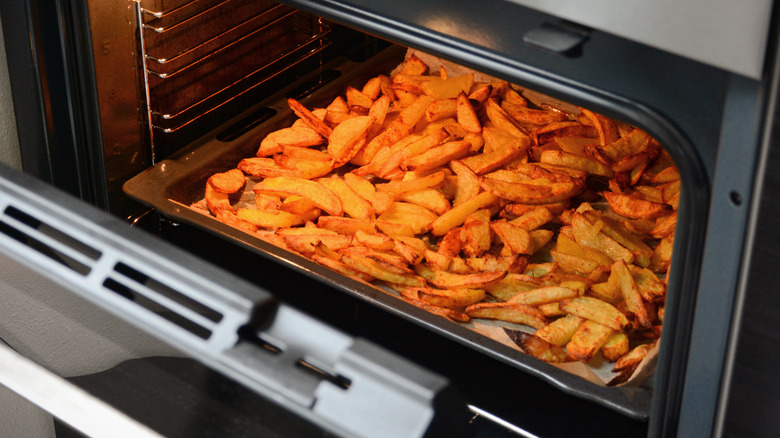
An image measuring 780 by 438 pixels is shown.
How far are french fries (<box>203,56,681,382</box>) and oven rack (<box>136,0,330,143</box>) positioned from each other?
121mm

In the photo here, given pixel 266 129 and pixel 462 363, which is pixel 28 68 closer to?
pixel 266 129

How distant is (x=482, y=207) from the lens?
156 centimetres

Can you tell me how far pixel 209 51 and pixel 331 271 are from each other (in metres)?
0.51

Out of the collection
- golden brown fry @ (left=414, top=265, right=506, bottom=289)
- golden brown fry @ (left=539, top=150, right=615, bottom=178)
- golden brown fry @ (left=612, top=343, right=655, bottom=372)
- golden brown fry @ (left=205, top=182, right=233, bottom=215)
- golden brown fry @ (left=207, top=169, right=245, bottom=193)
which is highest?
golden brown fry @ (left=539, top=150, right=615, bottom=178)

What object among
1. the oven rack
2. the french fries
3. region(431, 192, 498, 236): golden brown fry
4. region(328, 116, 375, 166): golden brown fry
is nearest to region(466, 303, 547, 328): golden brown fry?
the french fries

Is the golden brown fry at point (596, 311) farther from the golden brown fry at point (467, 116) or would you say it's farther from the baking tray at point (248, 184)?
the golden brown fry at point (467, 116)

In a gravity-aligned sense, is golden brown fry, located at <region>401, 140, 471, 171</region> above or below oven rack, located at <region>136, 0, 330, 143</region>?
below

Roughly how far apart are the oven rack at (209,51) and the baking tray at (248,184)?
58 mm

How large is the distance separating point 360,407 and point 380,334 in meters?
0.71

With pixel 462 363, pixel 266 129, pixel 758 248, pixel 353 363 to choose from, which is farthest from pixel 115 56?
pixel 758 248

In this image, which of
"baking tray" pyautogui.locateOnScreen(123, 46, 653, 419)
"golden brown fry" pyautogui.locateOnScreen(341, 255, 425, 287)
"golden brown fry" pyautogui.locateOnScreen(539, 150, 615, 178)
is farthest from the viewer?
"golden brown fry" pyautogui.locateOnScreen(539, 150, 615, 178)

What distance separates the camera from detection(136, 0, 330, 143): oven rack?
151 cm

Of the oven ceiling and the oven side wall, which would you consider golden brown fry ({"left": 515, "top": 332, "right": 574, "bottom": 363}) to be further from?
the oven side wall

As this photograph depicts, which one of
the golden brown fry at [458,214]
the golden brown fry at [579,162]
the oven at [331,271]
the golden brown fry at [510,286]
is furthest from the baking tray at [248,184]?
the golden brown fry at [579,162]
